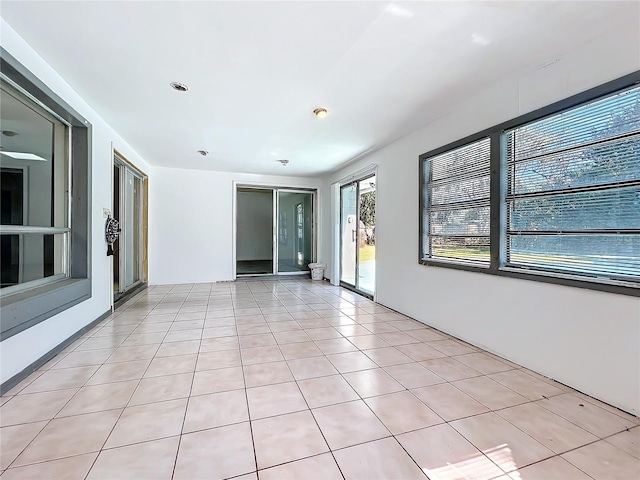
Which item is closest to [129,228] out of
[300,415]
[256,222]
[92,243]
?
[92,243]

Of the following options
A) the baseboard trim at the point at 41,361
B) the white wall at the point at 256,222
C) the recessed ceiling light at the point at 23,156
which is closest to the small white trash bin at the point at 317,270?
the white wall at the point at 256,222

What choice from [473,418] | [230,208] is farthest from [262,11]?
[230,208]

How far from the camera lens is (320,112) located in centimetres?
324

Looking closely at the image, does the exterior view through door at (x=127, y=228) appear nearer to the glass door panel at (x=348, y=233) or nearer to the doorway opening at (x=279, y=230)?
the doorway opening at (x=279, y=230)

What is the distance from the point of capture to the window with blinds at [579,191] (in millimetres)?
1873

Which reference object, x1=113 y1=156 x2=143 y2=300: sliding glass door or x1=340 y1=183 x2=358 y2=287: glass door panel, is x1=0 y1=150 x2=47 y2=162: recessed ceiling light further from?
x1=340 y1=183 x2=358 y2=287: glass door panel

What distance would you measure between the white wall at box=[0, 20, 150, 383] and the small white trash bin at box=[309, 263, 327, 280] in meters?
4.14

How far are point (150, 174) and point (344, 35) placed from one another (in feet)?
17.6

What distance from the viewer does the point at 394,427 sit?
1.65m

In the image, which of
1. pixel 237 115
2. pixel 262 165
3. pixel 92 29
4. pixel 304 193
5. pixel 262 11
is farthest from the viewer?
pixel 304 193

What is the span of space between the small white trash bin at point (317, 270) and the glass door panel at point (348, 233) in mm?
761

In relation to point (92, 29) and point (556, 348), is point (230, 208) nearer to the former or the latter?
point (92, 29)

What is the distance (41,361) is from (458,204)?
414 cm

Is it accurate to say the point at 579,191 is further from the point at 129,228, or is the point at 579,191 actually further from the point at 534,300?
the point at 129,228
